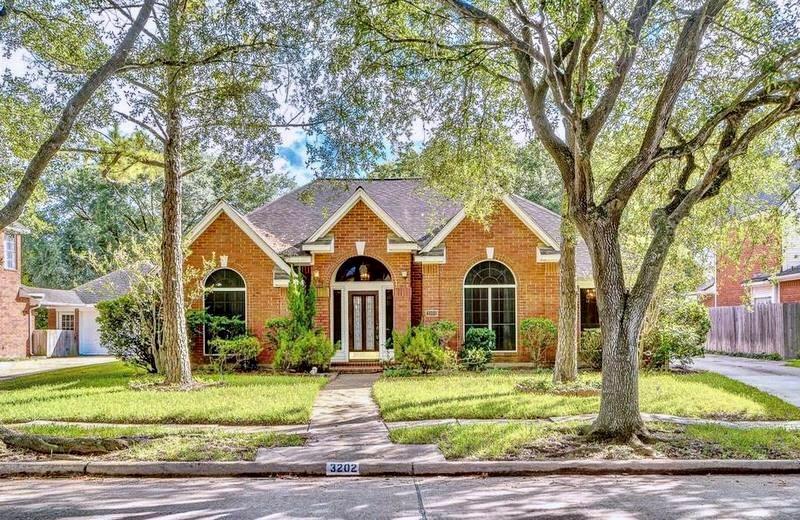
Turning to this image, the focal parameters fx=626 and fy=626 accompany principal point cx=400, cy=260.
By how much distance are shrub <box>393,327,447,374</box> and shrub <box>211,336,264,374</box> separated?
4.12m

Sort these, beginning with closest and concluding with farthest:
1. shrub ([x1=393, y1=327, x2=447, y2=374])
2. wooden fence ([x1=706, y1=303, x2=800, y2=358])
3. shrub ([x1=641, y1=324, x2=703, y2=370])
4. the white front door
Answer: shrub ([x1=393, y1=327, x2=447, y2=374])
shrub ([x1=641, y1=324, x2=703, y2=370])
wooden fence ([x1=706, y1=303, x2=800, y2=358])
the white front door

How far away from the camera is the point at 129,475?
734 centimetres

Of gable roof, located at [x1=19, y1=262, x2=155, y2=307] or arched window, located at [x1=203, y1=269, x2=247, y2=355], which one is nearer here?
arched window, located at [x1=203, y1=269, x2=247, y2=355]

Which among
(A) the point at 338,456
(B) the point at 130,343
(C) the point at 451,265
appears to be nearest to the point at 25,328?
(B) the point at 130,343

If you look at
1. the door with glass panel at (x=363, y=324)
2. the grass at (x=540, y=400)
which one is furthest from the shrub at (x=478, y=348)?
the door with glass panel at (x=363, y=324)

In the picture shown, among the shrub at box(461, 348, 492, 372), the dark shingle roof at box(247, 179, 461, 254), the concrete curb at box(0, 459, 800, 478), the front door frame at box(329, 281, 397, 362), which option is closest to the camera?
the concrete curb at box(0, 459, 800, 478)

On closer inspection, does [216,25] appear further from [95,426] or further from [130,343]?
[130,343]

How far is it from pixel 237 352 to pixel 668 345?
11780 millimetres

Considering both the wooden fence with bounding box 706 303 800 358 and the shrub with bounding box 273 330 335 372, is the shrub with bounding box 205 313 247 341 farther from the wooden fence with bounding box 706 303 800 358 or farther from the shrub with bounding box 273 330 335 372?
the wooden fence with bounding box 706 303 800 358

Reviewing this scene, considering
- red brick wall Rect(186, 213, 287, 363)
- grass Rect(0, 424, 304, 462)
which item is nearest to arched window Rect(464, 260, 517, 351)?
red brick wall Rect(186, 213, 287, 363)

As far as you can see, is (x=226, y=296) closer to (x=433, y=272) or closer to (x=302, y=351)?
(x=302, y=351)

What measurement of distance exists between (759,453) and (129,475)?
7.69 meters

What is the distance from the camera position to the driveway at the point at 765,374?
1354 cm

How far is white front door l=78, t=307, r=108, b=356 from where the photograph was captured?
33050 millimetres
